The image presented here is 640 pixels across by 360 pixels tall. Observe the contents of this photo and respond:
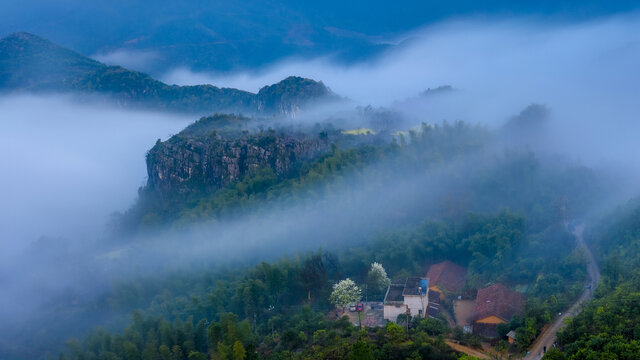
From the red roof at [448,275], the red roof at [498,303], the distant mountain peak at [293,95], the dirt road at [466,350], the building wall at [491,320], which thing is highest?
the distant mountain peak at [293,95]

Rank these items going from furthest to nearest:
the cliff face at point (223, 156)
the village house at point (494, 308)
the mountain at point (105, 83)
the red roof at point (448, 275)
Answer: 1. the mountain at point (105, 83)
2. the cliff face at point (223, 156)
3. the red roof at point (448, 275)
4. the village house at point (494, 308)

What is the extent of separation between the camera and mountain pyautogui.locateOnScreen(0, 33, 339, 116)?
256 feet

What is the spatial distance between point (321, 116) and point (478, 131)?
77.3 ft

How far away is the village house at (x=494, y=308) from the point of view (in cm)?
2725

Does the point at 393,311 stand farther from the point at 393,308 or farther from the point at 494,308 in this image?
the point at 494,308

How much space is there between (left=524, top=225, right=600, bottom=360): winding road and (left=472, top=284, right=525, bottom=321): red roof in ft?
7.95

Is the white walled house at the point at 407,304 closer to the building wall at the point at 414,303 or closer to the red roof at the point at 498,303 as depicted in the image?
the building wall at the point at 414,303

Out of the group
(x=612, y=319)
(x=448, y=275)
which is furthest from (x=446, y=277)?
(x=612, y=319)

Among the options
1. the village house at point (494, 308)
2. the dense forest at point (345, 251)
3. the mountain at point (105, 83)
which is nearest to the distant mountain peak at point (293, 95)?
the mountain at point (105, 83)

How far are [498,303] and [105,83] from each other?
68.0 meters

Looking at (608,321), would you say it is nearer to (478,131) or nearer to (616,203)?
(616,203)

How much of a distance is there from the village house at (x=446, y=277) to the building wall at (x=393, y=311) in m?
3.77

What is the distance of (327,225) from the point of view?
42156 mm

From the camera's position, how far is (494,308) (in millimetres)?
28234
